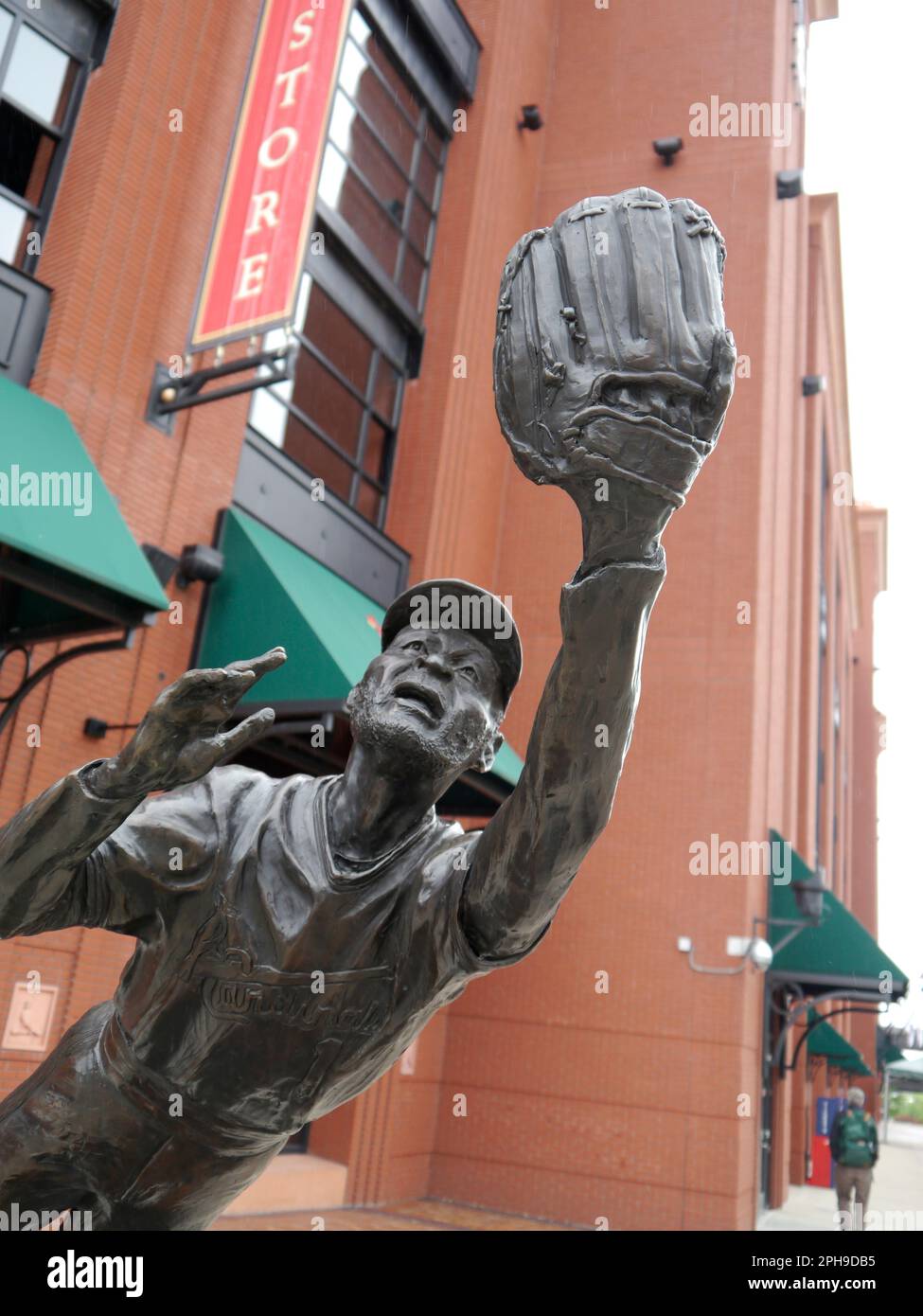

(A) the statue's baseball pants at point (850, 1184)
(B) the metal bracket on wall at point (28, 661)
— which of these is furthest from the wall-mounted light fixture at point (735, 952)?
(B) the metal bracket on wall at point (28, 661)

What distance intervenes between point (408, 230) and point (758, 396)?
514 centimetres

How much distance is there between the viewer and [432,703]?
232cm

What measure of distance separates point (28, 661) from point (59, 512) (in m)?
1.35

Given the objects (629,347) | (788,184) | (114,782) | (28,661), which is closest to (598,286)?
(629,347)

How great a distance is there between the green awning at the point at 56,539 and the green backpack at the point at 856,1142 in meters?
11.3

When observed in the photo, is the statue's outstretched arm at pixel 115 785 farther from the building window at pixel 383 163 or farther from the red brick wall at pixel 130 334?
the building window at pixel 383 163

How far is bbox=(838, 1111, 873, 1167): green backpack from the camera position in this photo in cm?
1380

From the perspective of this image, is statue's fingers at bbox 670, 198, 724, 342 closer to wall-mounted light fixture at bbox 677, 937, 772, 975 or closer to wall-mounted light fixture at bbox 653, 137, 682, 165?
wall-mounted light fixture at bbox 677, 937, 772, 975

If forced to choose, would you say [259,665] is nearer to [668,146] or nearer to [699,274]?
[699,274]
